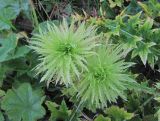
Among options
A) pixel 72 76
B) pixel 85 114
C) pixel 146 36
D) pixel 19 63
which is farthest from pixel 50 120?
pixel 146 36

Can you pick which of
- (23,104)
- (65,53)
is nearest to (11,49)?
(23,104)

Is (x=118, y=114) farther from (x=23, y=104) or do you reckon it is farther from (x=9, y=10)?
(x=9, y=10)

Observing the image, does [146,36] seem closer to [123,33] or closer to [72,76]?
[123,33]

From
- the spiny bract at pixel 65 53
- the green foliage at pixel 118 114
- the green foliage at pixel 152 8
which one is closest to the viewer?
the spiny bract at pixel 65 53

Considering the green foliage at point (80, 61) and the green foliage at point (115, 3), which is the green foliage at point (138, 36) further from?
the green foliage at point (115, 3)

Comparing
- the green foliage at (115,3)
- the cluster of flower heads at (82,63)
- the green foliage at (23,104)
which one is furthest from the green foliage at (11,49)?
the green foliage at (115,3)

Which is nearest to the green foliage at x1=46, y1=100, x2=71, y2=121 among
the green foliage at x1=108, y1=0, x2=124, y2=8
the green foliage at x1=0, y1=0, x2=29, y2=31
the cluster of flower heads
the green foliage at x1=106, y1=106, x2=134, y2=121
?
the green foliage at x1=106, y1=106, x2=134, y2=121
